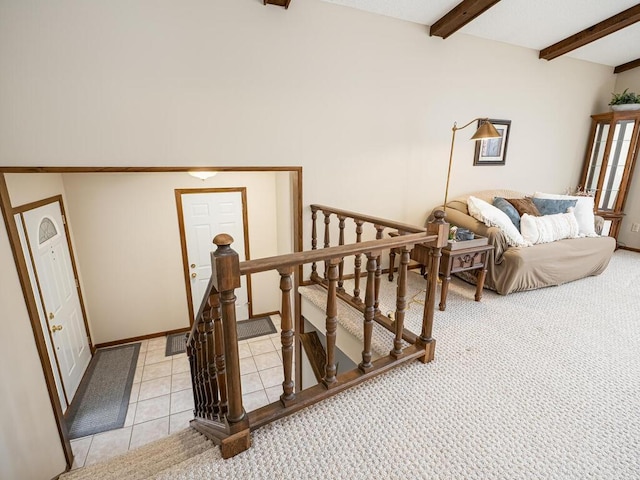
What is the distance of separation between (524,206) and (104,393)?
16.8ft

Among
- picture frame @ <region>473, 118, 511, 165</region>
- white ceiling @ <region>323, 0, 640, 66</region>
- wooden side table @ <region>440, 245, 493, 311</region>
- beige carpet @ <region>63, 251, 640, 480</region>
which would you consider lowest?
beige carpet @ <region>63, 251, 640, 480</region>

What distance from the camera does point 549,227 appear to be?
300 centimetres

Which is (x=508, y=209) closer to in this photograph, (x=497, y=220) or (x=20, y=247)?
(x=497, y=220)

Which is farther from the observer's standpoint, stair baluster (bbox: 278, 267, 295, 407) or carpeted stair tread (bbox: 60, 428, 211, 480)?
carpeted stair tread (bbox: 60, 428, 211, 480)

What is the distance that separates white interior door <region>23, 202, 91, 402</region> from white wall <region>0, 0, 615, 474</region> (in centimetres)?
115

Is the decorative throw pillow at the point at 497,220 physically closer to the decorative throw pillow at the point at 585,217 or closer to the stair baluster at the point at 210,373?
the decorative throw pillow at the point at 585,217

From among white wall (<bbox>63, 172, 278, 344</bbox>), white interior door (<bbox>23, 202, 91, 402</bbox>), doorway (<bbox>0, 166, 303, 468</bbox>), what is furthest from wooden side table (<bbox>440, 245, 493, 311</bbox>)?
white interior door (<bbox>23, 202, 91, 402</bbox>)

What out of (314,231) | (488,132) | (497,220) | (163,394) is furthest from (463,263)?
(163,394)

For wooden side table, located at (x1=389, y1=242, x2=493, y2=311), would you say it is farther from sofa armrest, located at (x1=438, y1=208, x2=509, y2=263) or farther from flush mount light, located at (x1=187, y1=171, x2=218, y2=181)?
flush mount light, located at (x1=187, y1=171, x2=218, y2=181)

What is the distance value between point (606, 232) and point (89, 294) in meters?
7.09

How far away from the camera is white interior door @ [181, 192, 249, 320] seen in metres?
4.28

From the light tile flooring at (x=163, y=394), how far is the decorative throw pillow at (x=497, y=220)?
2.89 m

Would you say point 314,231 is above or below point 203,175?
below

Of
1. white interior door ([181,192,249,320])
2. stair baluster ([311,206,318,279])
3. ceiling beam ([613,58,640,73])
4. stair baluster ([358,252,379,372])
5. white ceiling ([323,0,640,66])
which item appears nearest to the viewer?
stair baluster ([358,252,379,372])
